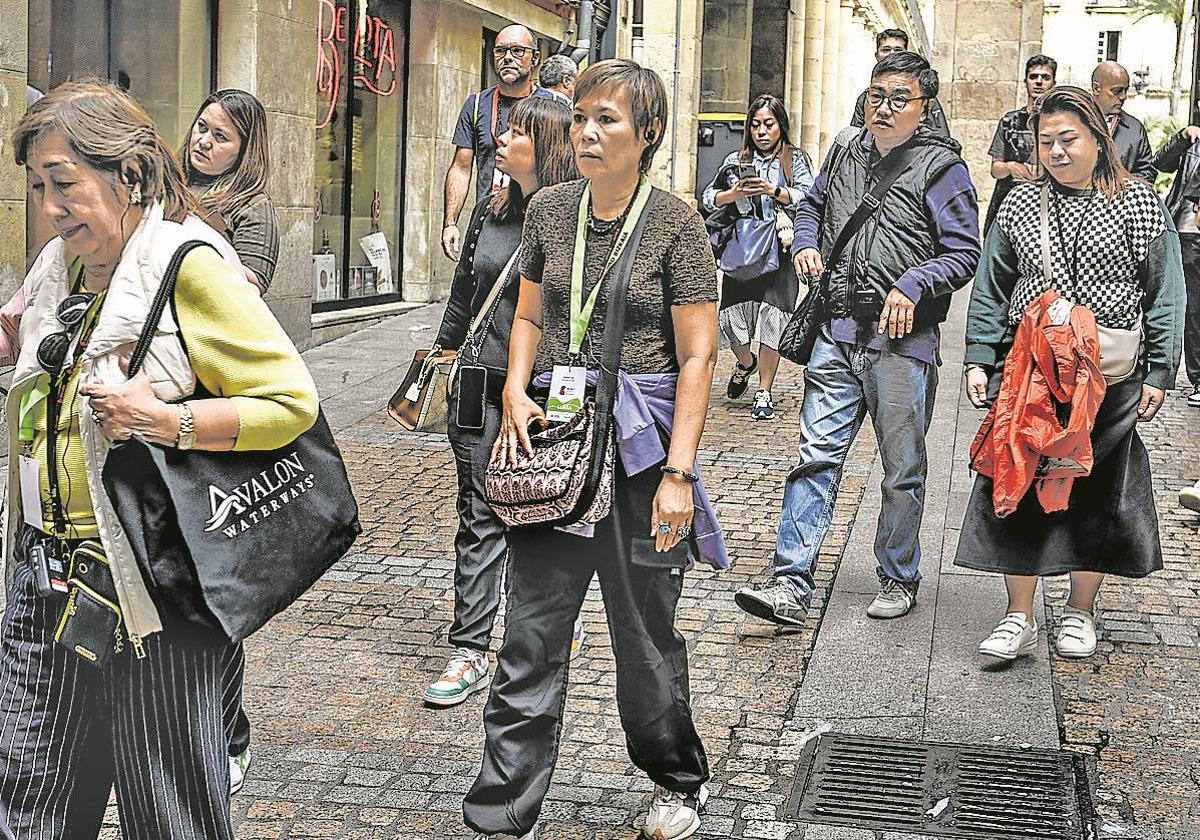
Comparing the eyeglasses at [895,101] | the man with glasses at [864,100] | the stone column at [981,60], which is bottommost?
the eyeglasses at [895,101]

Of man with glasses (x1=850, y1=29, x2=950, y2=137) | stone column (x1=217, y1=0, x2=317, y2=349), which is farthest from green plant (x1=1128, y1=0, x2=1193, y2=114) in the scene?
man with glasses (x1=850, y1=29, x2=950, y2=137)

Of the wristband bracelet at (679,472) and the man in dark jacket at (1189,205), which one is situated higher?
the man in dark jacket at (1189,205)

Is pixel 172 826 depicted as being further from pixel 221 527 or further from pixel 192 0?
pixel 192 0

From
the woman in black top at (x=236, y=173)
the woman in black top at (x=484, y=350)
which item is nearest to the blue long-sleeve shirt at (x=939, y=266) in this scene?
the woman in black top at (x=484, y=350)

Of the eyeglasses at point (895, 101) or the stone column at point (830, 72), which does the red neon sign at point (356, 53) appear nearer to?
the eyeglasses at point (895, 101)

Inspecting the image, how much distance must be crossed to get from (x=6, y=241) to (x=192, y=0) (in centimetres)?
366

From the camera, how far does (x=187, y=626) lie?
10.3ft

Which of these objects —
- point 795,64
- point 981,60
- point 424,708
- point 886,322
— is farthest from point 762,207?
point 795,64

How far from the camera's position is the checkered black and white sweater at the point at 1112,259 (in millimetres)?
5664

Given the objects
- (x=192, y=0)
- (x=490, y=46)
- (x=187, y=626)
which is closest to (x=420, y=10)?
(x=490, y=46)

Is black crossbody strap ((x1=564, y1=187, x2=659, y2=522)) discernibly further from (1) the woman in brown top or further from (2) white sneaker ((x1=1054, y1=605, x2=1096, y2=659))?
(2) white sneaker ((x1=1054, y1=605, x2=1096, y2=659))

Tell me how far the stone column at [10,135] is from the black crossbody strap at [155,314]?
659cm

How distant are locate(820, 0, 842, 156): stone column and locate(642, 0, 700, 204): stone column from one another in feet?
44.7

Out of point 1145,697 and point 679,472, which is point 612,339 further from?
point 1145,697
